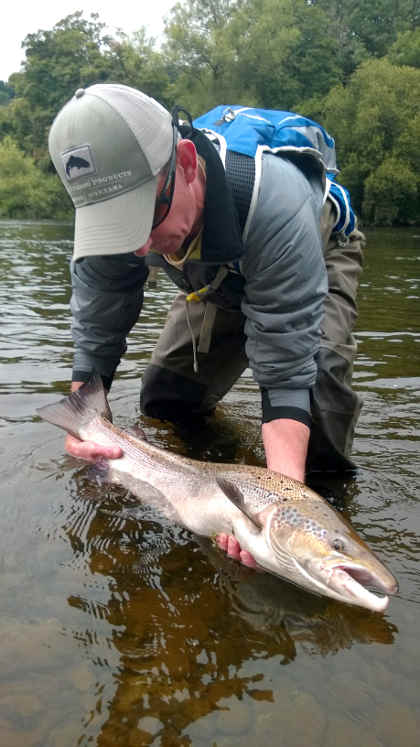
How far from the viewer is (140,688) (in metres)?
2.13

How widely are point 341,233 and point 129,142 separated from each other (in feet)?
5.79

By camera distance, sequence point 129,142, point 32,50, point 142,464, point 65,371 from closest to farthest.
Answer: point 129,142
point 142,464
point 65,371
point 32,50

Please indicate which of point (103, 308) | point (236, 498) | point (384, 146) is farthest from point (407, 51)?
point (236, 498)

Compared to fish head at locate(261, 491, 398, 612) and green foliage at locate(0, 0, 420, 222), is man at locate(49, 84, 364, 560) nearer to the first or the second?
fish head at locate(261, 491, 398, 612)

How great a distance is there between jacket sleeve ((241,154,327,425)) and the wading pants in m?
0.40

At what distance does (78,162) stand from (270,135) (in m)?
1.08

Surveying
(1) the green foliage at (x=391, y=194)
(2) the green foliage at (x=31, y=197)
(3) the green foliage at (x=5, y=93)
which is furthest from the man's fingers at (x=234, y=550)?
(3) the green foliage at (x=5, y=93)

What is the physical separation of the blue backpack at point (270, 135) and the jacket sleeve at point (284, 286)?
0.41 feet

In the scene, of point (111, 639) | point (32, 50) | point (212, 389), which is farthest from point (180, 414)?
A: point (32, 50)

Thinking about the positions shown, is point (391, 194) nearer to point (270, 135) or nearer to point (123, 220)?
point (270, 135)

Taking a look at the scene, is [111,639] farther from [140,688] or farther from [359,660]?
[359,660]

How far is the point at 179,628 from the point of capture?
2.46 metres

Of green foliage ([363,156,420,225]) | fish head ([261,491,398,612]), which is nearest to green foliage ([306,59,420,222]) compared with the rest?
green foliage ([363,156,420,225])

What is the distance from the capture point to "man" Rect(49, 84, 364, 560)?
2.54 metres
